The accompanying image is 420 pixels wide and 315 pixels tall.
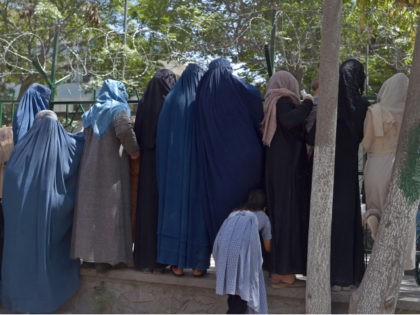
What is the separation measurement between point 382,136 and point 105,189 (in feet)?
7.24

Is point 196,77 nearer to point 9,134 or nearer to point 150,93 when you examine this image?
point 150,93

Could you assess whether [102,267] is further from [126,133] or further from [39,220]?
[126,133]

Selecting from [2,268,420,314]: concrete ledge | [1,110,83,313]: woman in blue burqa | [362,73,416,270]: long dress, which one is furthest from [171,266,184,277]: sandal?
[362,73,416,270]: long dress

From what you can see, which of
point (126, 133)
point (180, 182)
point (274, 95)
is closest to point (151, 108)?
point (126, 133)

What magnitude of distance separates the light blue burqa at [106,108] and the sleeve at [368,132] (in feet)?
6.15

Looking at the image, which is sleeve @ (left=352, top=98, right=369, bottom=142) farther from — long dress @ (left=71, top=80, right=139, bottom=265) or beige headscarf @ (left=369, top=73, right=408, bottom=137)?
long dress @ (left=71, top=80, right=139, bottom=265)

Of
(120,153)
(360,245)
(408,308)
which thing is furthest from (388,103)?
(120,153)

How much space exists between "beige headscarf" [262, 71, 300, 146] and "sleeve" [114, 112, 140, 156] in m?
1.07

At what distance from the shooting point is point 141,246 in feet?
17.0

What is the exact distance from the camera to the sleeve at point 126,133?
5102 mm

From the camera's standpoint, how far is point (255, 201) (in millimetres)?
4574

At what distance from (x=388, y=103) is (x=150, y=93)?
191cm

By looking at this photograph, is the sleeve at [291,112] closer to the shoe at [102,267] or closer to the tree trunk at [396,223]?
the tree trunk at [396,223]

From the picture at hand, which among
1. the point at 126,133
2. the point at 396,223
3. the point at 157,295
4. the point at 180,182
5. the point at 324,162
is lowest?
the point at 157,295
